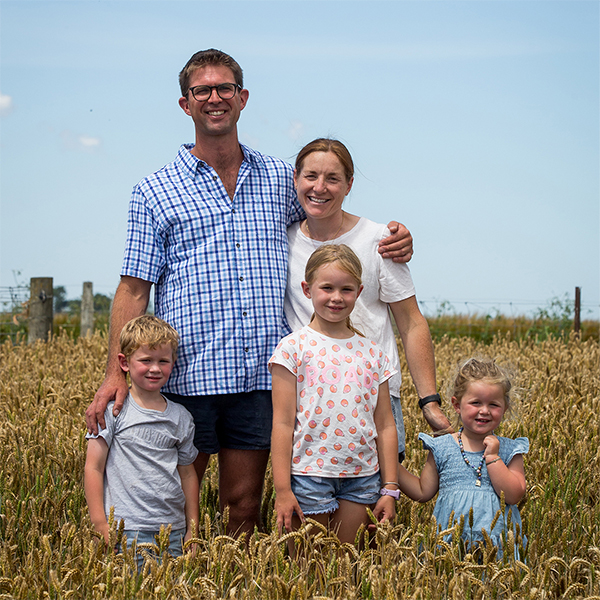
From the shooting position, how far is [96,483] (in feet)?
10.3

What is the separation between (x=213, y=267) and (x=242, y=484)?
112 centimetres

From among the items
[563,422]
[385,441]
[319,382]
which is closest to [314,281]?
[319,382]

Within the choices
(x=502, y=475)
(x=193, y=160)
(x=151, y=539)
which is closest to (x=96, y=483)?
(x=151, y=539)

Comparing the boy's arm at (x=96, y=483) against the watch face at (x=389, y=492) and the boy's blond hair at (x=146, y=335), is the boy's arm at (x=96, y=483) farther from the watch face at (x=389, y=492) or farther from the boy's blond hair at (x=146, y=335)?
the watch face at (x=389, y=492)

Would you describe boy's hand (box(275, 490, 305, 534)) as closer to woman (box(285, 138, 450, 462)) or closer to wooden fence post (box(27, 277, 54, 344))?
woman (box(285, 138, 450, 462))

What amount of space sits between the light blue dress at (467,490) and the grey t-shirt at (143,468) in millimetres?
1165

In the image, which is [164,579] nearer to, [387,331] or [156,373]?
[156,373]

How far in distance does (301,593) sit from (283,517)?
60cm

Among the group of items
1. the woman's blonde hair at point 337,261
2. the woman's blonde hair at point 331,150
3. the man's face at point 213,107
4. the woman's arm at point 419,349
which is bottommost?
the woman's arm at point 419,349

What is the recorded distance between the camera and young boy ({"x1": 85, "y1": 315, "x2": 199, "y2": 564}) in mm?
3166

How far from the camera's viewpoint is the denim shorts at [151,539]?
123 inches

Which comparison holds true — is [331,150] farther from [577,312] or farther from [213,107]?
[577,312]

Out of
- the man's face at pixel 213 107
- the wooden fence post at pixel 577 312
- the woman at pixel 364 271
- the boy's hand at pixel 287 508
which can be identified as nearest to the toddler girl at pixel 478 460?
the woman at pixel 364 271

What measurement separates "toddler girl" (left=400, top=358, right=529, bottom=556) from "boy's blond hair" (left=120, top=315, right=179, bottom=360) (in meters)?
1.25
